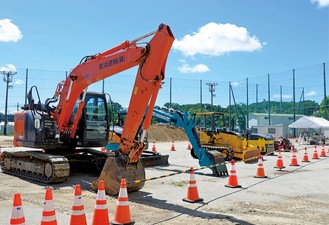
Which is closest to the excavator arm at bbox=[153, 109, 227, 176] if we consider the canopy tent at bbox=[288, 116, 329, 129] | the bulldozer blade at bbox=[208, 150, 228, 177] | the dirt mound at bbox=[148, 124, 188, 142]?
the bulldozer blade at bbox=[208, 150, 228, 177]

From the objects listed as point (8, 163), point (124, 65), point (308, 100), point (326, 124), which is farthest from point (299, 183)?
point (308, 100)

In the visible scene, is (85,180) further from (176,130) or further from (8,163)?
(176,130)

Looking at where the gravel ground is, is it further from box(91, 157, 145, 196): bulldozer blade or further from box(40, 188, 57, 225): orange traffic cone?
box(40, 188, 57, 225): orange traffic cone

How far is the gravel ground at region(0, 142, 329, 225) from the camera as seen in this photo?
6676mm

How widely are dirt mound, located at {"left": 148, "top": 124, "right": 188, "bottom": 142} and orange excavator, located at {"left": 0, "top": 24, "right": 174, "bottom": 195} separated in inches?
1088

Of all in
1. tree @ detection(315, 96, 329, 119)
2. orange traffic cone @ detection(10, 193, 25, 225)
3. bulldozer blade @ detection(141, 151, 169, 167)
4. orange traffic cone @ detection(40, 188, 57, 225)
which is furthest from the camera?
tree @ detection(315, 96, 329, 119)

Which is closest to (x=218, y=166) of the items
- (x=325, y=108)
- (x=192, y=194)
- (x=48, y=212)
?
(x=192, y=194)

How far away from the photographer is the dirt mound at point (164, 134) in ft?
133

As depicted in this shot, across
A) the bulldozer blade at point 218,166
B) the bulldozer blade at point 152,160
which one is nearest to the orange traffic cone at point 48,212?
the bulldozer blade at point 218,166

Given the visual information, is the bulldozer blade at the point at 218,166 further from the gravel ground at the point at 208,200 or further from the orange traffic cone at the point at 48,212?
the orange traffic cone at the point at 48,212

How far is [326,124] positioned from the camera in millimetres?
35125

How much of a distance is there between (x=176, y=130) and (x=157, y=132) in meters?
4.06

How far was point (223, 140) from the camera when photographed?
59.1ft

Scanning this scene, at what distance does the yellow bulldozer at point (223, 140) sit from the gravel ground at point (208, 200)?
4756 millimetres
